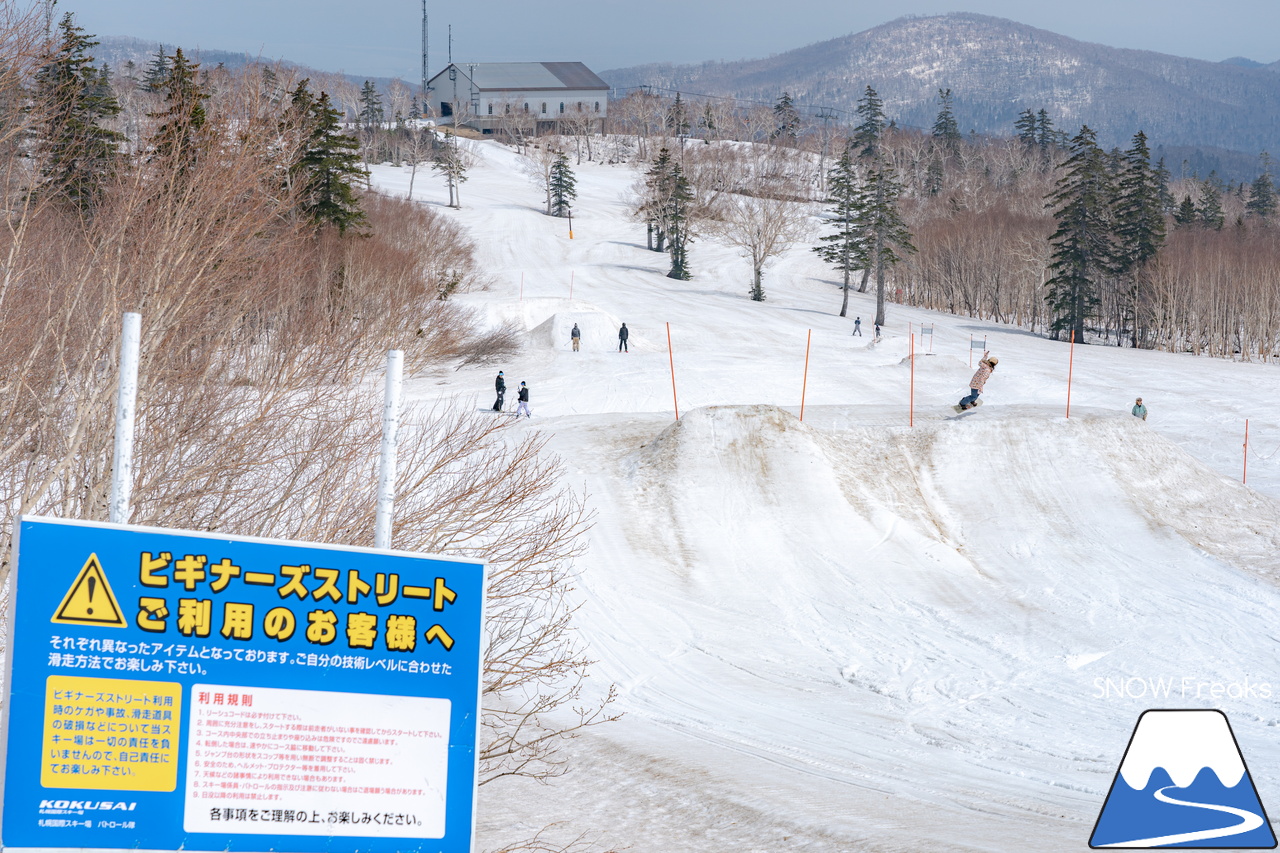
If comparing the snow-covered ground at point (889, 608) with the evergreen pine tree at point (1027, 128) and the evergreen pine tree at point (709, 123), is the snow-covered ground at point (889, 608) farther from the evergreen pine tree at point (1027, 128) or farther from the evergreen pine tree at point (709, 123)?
the evergreen pine tree at point (1027, 128)

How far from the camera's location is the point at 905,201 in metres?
116

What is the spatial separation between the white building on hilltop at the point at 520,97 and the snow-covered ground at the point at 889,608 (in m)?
116

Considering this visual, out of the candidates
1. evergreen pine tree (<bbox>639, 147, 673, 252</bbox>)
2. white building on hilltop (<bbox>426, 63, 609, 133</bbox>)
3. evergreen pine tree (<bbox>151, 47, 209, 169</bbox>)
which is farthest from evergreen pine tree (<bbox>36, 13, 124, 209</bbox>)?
white building on hilltop (<bbox>426, 63, 609, 133</bbox>)

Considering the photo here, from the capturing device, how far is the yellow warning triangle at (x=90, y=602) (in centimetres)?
459

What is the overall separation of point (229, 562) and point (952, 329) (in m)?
65.6

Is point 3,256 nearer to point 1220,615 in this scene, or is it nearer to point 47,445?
point 47,445

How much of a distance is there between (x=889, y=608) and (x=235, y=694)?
677 inches

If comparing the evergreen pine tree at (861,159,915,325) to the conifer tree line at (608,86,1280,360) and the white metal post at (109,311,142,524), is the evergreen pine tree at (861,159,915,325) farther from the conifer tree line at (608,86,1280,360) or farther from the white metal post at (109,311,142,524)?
the white metal post at (109,311,142,524)

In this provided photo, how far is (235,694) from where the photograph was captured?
4.88 m

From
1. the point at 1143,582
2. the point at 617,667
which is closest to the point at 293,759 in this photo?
the point at 617,667

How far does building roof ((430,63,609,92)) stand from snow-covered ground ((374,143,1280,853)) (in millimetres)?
120544

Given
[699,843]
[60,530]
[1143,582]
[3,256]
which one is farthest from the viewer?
[1143,582]

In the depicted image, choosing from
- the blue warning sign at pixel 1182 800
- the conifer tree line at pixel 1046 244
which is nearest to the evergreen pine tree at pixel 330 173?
the conifer tree line at pixel 1046 244

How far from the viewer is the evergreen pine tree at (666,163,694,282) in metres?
75.6
